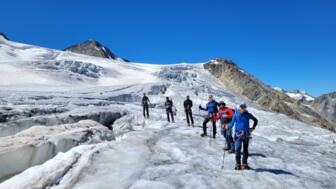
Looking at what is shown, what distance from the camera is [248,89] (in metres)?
63.6

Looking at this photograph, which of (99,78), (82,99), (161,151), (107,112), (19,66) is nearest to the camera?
(161,151)

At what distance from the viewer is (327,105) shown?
537 ft

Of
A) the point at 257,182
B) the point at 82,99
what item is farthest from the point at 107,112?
the point at 257,182

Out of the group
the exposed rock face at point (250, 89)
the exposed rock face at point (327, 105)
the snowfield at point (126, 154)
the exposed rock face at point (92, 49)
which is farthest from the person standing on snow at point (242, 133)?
the exposed rock face at point (327, 105)

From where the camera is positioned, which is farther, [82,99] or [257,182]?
[82,99]

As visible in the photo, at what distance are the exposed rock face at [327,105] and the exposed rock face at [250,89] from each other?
91111 mm

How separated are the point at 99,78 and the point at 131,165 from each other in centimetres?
4094

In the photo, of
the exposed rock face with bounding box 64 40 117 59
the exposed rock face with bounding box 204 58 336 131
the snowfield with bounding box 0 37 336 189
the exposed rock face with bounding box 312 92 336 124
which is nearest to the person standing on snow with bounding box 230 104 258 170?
the snowfield with bounding box 0 37 336 189

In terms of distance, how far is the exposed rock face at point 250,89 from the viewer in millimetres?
60875

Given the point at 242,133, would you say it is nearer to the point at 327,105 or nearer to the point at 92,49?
the point at 92,49

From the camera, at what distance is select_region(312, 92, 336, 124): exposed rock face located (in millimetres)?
156875

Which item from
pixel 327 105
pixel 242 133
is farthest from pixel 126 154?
pixel 327 105

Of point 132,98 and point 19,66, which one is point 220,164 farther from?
point 19,66

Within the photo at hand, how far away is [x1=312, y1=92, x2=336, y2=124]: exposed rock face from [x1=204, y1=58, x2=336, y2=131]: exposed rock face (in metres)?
91.1
